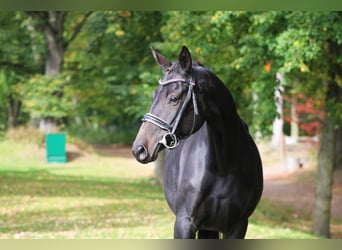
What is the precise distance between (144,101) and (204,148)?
10.5 m

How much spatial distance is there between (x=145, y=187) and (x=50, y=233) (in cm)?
772

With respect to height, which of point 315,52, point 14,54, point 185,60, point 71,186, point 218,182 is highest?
point 14,54

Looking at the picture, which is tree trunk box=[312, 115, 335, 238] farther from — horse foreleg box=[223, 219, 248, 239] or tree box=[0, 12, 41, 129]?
tree box=[0, 12, 41, 129]

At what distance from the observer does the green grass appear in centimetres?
859

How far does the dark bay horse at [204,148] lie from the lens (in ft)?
7.26

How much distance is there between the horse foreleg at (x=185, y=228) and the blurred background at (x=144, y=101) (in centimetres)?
544

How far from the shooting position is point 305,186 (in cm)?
1753

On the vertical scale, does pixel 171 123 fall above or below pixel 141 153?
above

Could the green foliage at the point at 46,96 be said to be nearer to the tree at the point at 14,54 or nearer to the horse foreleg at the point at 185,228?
the tree at the point at 14,54

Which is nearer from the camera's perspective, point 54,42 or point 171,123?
point 171,123

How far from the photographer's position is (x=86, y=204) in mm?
11875

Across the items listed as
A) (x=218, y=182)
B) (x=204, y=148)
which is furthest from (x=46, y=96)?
(x=218, y=182)

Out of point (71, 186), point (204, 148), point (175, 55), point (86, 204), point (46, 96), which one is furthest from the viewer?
point (46, 96)

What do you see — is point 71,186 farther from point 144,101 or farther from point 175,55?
point 175,55
